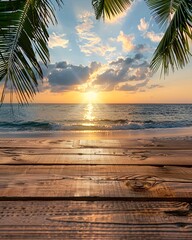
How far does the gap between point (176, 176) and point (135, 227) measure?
0.57 meters

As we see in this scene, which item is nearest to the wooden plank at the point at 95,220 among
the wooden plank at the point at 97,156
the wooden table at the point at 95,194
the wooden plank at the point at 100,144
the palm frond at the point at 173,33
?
the wooden table at the point at 95,194

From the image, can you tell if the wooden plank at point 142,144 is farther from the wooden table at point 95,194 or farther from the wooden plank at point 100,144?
the wooden table at point 95,194

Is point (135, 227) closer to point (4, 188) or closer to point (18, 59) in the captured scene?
point (4, 188)

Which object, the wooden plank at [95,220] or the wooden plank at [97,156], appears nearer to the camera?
the wooden plank at [95,220]

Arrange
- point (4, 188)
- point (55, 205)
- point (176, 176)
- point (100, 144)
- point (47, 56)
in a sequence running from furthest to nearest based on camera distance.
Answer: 1. point (47, 56)
2. point (100, 144)
3. point (176, 176)
4. point (4, 188)
5. point (55, 205)

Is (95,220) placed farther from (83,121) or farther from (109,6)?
(83,121)

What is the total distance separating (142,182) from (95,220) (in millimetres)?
428

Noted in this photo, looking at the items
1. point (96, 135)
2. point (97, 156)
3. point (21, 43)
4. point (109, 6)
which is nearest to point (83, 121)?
point (96, 135)

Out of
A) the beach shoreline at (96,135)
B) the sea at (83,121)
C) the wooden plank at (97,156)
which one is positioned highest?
the wooden plank at (97,156)

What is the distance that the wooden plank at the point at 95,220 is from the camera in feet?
2.52

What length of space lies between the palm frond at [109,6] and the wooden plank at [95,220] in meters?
4.57

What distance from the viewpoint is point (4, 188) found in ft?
3.66

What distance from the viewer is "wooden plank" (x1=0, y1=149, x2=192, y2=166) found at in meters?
1.54

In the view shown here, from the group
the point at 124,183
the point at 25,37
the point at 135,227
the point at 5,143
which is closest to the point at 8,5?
the point at 25,37
